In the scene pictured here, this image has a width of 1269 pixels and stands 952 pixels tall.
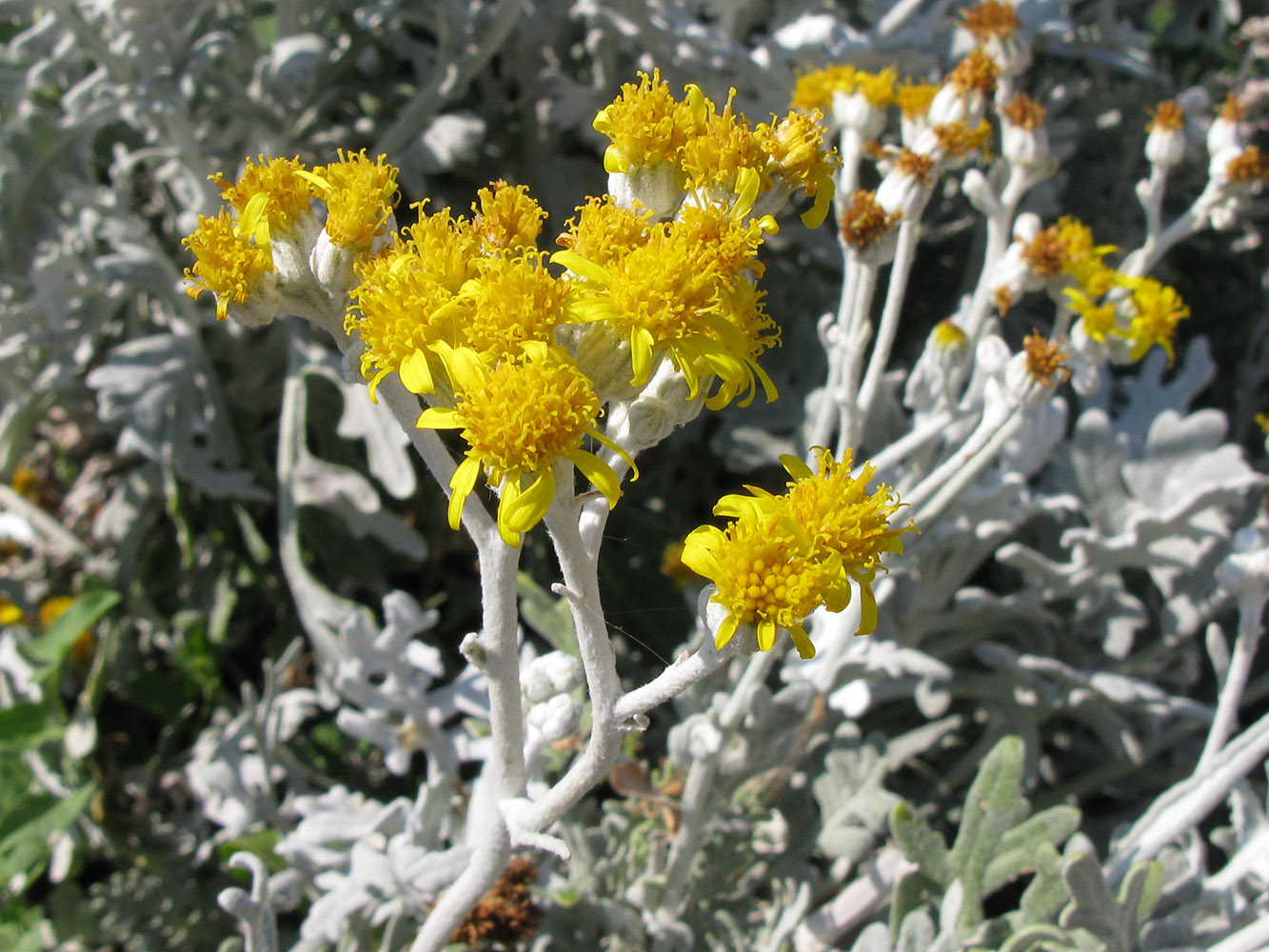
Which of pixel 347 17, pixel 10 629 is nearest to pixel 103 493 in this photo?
pixel 10 629

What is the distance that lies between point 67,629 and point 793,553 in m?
1.65

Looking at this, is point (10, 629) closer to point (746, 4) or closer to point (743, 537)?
point (743, 537)

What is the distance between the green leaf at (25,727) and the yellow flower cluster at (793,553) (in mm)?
1515

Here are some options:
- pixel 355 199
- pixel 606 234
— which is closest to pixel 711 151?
pixel 606 234

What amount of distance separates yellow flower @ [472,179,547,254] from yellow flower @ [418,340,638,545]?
7.0 inches

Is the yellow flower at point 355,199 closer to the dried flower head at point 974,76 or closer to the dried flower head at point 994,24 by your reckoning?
the dried flower head at point 974,76

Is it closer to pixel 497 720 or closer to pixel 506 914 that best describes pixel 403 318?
pixel 497 720

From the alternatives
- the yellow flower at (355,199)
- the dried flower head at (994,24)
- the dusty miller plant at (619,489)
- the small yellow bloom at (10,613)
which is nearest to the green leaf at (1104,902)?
the dusty miller plant at (619,489)

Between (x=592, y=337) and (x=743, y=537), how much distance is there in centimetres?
26

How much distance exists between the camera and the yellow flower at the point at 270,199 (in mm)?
1048

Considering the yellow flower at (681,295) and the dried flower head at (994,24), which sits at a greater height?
the dried flower head at (994,24)

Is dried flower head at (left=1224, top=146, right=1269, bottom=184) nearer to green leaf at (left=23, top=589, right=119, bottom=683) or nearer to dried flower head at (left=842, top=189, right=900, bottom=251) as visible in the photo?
dried flower head at (left=842, top=189, right=900, bottom=251)

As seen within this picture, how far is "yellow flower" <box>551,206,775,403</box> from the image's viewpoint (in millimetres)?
947

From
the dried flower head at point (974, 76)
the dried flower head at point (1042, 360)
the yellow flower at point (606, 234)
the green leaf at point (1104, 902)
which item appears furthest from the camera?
the dried flower head at point (974, 76)
